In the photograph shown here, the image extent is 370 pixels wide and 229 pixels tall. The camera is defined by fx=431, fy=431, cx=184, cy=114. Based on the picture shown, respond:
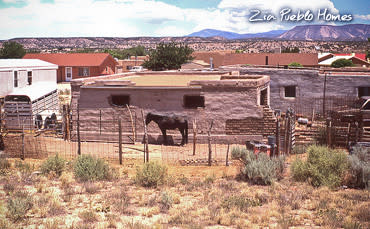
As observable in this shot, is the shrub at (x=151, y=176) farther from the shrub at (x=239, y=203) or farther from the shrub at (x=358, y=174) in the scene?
the shrub at (x=358, y=174)

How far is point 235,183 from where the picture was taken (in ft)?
40.8

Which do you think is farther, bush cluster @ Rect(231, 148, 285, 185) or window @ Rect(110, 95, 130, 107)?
window @ Rect(110, 95, 130, 107)

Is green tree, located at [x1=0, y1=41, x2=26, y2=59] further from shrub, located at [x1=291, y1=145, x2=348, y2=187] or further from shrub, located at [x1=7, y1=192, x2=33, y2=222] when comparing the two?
shrub, located at [x1=291, y1=145, x2=348, y2=187]

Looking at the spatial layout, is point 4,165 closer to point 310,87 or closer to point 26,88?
point 26,88

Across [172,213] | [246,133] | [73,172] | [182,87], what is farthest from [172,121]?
[172,213]

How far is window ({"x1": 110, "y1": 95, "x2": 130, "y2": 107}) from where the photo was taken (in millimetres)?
20803

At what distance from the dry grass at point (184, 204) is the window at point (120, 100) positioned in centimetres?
799

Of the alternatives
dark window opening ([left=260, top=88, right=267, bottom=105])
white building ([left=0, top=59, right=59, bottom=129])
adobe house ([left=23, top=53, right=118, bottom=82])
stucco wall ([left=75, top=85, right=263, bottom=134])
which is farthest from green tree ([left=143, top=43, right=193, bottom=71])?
stucco wall ([left=75, top=85, right=263, bottom=134])

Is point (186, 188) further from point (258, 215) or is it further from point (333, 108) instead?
point (333, 108)

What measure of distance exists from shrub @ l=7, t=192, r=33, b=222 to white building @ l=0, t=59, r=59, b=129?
1156 cm

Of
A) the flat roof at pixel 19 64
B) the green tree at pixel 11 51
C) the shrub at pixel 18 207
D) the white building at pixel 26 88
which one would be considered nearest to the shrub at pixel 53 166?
the shrub at pixel 18 207

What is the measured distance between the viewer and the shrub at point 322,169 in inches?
472

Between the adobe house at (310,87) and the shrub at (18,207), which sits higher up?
the adobe house at (310,87)

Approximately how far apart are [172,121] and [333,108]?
12717 mm
